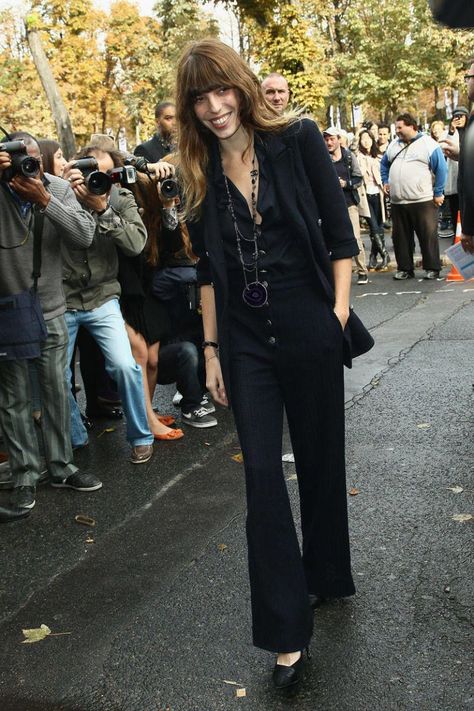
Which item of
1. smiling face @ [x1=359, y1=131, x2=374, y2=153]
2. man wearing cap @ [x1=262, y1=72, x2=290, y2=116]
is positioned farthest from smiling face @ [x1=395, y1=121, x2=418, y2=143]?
man wearing cap @ [x1=262, y1=72, x2=290, y2=116]

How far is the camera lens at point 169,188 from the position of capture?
5835 mm

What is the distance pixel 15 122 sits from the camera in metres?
37.6

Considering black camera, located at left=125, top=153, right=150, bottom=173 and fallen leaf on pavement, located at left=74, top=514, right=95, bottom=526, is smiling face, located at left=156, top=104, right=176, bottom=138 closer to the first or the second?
black camera, located at left=125, top=153, right=150, bottom=173

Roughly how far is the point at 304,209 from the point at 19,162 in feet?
7.46

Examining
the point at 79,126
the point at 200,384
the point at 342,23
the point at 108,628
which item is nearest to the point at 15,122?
the point at 79,126

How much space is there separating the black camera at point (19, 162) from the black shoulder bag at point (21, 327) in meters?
0.68

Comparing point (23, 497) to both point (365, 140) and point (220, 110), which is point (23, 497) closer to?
point (220, 110)

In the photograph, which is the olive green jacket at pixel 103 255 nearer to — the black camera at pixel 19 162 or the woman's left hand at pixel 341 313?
the black camera at pixel 19 162

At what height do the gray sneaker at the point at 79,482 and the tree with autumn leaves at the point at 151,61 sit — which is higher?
the tree with autumn leaves at the point at 151,61

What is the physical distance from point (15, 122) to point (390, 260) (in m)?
26.7

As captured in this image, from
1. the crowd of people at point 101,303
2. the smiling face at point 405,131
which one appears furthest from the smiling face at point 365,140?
the crowd of people at point 101,303

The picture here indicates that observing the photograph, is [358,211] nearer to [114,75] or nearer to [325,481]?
[325,481]

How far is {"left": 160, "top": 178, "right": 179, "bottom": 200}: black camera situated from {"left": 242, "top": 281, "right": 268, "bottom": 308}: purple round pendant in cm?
290

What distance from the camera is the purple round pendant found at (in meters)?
3.05
